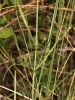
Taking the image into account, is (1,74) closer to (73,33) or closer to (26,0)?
(73,33)

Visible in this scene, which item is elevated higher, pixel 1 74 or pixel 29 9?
pixel 29 9

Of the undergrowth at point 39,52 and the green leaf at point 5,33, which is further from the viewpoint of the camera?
the green leaf at point 5,33

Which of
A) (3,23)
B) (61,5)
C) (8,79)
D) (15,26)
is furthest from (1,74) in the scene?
(61,5)

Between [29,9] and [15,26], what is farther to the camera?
[15,26]

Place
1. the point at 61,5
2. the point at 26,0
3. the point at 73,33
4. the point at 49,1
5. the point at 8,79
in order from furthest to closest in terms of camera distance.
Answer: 1. the point at 26,0
2. the point at 49,1
3. the point at 8,79
4. the point at 73,33
5. the point at 61,5

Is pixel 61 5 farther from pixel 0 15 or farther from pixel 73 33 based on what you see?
pixel 73 33

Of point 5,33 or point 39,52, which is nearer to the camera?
point 5,33

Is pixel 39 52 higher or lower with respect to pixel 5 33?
lower

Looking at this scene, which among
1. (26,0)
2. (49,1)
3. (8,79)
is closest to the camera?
(8,79)

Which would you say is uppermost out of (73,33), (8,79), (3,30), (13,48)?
(3,30)

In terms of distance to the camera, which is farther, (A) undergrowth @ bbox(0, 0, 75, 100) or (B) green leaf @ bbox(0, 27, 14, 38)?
(B) green leaf @ bbox(0, 27, 14, 38)
